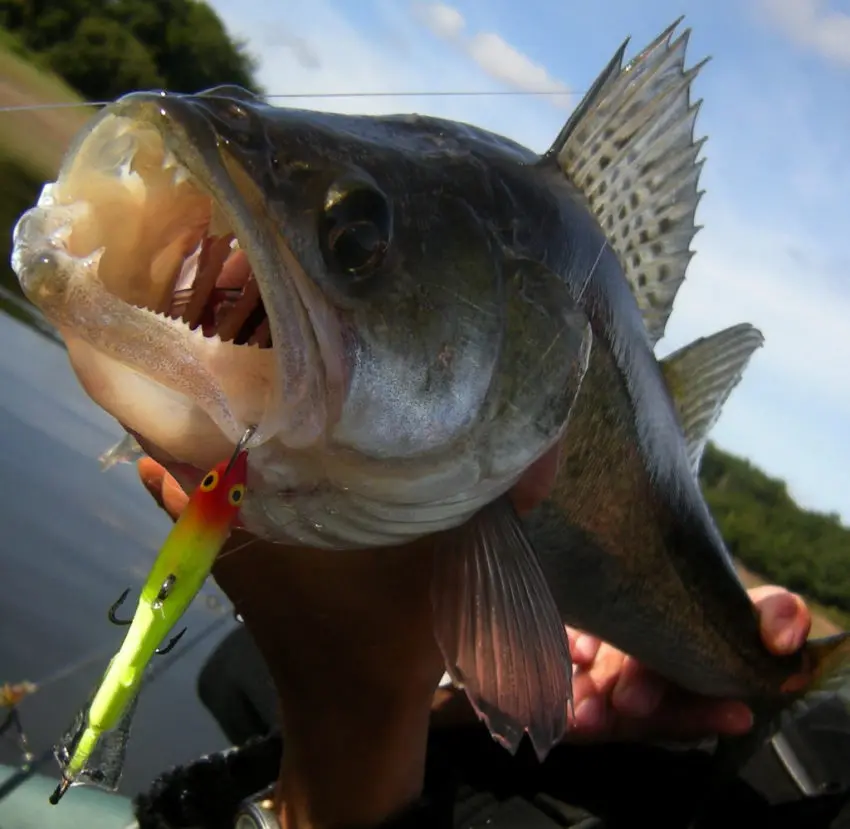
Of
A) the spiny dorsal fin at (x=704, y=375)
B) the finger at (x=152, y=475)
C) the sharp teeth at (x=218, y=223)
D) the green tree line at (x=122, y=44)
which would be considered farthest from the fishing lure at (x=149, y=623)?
the green tree line at (x=122, y=44)

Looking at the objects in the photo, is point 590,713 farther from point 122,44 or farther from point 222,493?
point 122,44

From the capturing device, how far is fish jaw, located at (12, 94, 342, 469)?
106 centimetres

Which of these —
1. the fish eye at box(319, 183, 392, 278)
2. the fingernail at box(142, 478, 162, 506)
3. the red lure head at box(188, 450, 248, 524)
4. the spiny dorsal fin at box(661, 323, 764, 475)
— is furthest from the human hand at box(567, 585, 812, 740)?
the red lure head at box(188, 450, 248, 524)

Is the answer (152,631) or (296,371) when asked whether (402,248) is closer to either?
(296,371)

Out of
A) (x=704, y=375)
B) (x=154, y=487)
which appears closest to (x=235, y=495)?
(x=154, y=487)

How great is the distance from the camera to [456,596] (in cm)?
149

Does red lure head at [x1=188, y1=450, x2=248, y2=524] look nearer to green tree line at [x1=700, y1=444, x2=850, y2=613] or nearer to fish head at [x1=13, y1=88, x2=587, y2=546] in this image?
fish head at [x1=13, y1=88, x2=587, y2=546]

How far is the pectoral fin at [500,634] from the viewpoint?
4.79 ft

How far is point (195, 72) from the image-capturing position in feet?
76.9

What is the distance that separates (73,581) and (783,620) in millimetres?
2485

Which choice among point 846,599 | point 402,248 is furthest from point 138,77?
point 402,248

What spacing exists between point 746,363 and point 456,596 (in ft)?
5.81

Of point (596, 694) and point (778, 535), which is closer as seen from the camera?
point (596, 694)

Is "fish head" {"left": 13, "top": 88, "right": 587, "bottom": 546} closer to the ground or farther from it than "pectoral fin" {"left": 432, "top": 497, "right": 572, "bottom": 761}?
farther from it
